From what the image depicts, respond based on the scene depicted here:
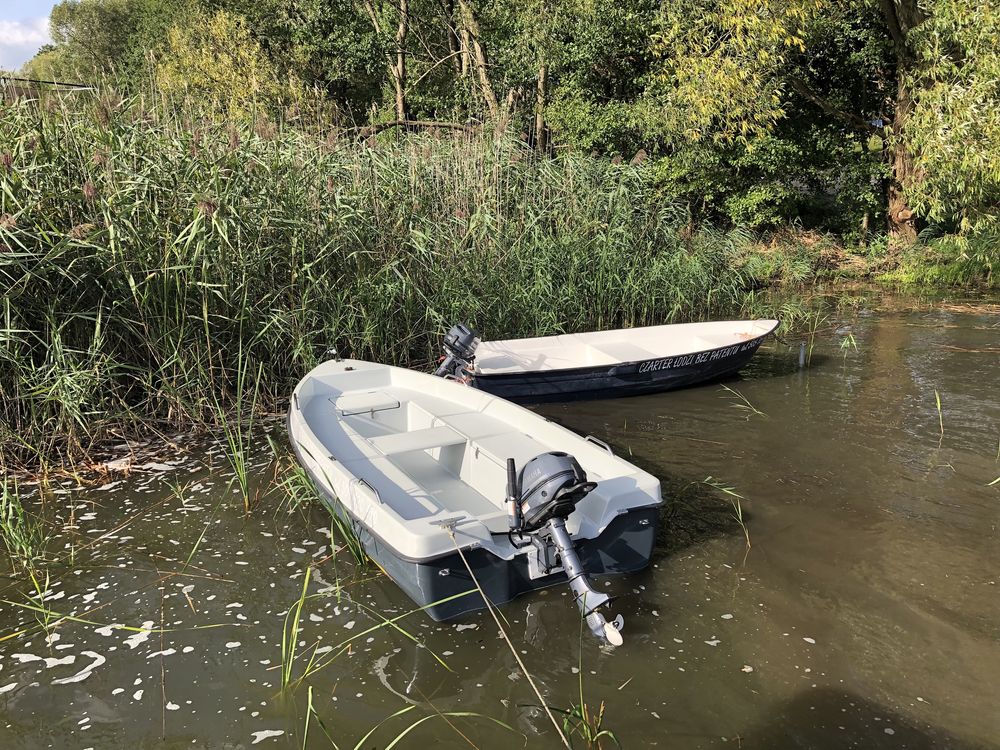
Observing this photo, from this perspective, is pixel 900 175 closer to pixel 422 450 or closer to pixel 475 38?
pixel 475 38

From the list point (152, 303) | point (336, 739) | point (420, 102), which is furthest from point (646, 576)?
point (420, 102)

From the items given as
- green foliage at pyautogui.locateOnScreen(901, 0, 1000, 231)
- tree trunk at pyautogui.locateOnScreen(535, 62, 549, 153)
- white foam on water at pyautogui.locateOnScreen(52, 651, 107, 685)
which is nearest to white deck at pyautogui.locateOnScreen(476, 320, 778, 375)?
white foam on water at pyautogui.locateOnScreen(52, 651, 107, 685)

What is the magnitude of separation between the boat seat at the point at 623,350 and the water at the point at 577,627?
200 cm

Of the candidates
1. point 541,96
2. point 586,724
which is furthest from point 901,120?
point 586,724

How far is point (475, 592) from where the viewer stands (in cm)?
330

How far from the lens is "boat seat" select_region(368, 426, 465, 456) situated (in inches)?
172

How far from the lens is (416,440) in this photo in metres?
4.48

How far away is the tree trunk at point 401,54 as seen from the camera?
19125 mm

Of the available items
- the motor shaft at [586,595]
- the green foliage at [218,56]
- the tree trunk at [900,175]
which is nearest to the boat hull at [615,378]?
the motor shaft at [586,595]

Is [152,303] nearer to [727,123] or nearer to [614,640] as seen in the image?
[614,640]

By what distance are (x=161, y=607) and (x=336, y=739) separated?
1321 millimetres

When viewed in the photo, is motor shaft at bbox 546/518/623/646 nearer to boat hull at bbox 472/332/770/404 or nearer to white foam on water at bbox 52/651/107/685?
white foam on water at bbox 52/651/107/685

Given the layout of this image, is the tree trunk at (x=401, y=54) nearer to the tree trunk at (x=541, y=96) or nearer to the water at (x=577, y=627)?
the tree trunk at (x=541, y=96)

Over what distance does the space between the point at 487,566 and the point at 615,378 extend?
3.58 meters
